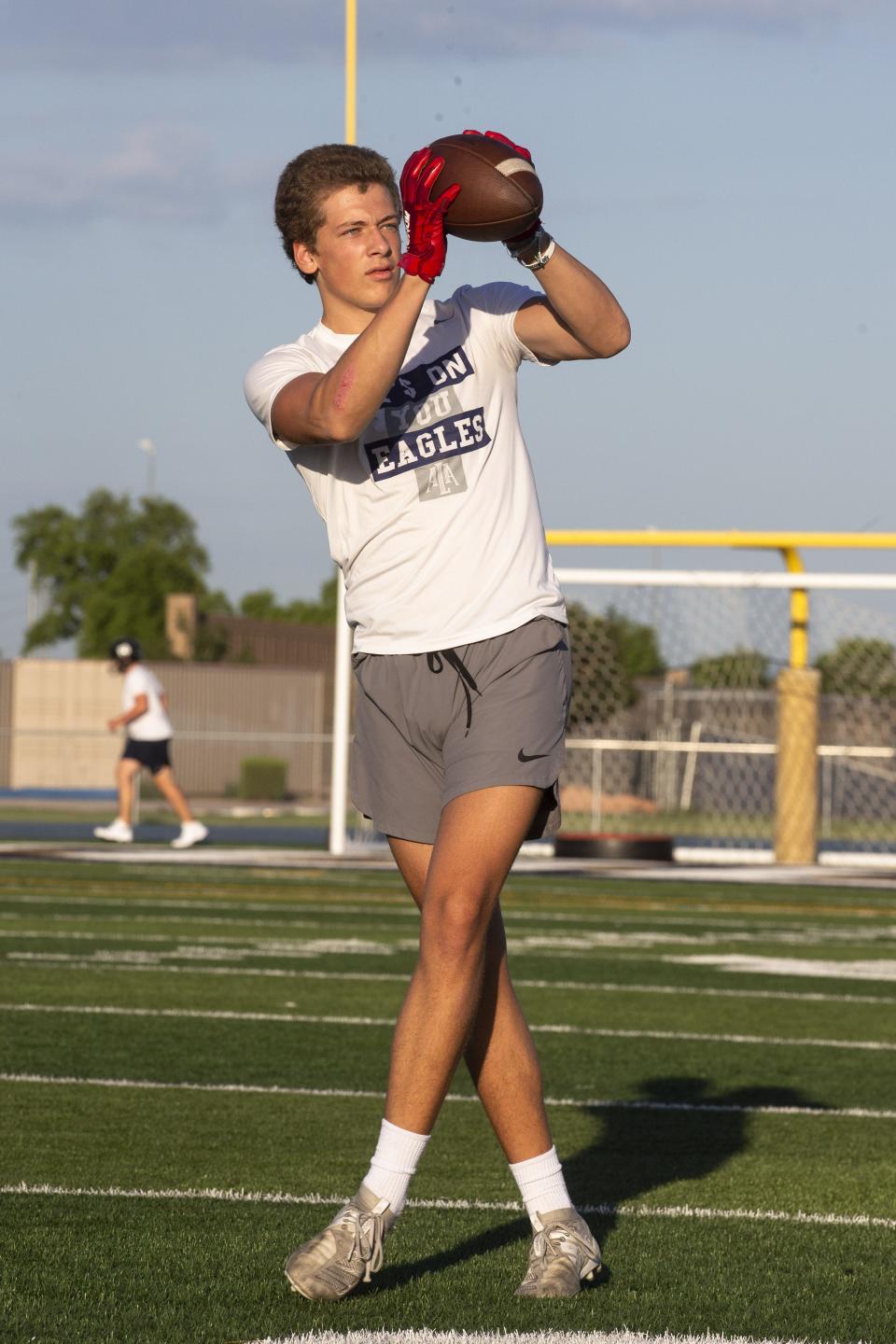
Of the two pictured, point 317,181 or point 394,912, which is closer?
point 317,181

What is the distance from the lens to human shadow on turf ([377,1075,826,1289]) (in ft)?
12.9

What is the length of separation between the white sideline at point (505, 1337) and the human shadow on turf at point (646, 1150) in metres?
0.41

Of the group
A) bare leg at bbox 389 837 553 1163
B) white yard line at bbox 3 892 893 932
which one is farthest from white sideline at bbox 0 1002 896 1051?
white yard line at bbox 3 892 893 932

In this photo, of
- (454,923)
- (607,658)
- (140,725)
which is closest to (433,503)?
(454,923)

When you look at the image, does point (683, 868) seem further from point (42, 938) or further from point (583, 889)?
point (42, 938)

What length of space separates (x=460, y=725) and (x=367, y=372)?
0.65 m

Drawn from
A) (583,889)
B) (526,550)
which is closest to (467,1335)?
(526,550)

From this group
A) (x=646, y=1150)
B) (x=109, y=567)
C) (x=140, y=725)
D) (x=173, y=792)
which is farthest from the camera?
(x=109, y=567)

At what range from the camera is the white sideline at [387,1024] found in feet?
22.9

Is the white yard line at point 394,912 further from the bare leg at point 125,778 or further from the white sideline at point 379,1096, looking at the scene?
the white sideline at point 379,1096

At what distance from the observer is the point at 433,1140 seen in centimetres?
514

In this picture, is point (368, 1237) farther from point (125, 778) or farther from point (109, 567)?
point (109, 567)

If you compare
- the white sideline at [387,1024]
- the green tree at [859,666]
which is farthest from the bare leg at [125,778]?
the white sideline at [387,1024]

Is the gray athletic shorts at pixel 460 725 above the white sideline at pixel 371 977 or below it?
above
